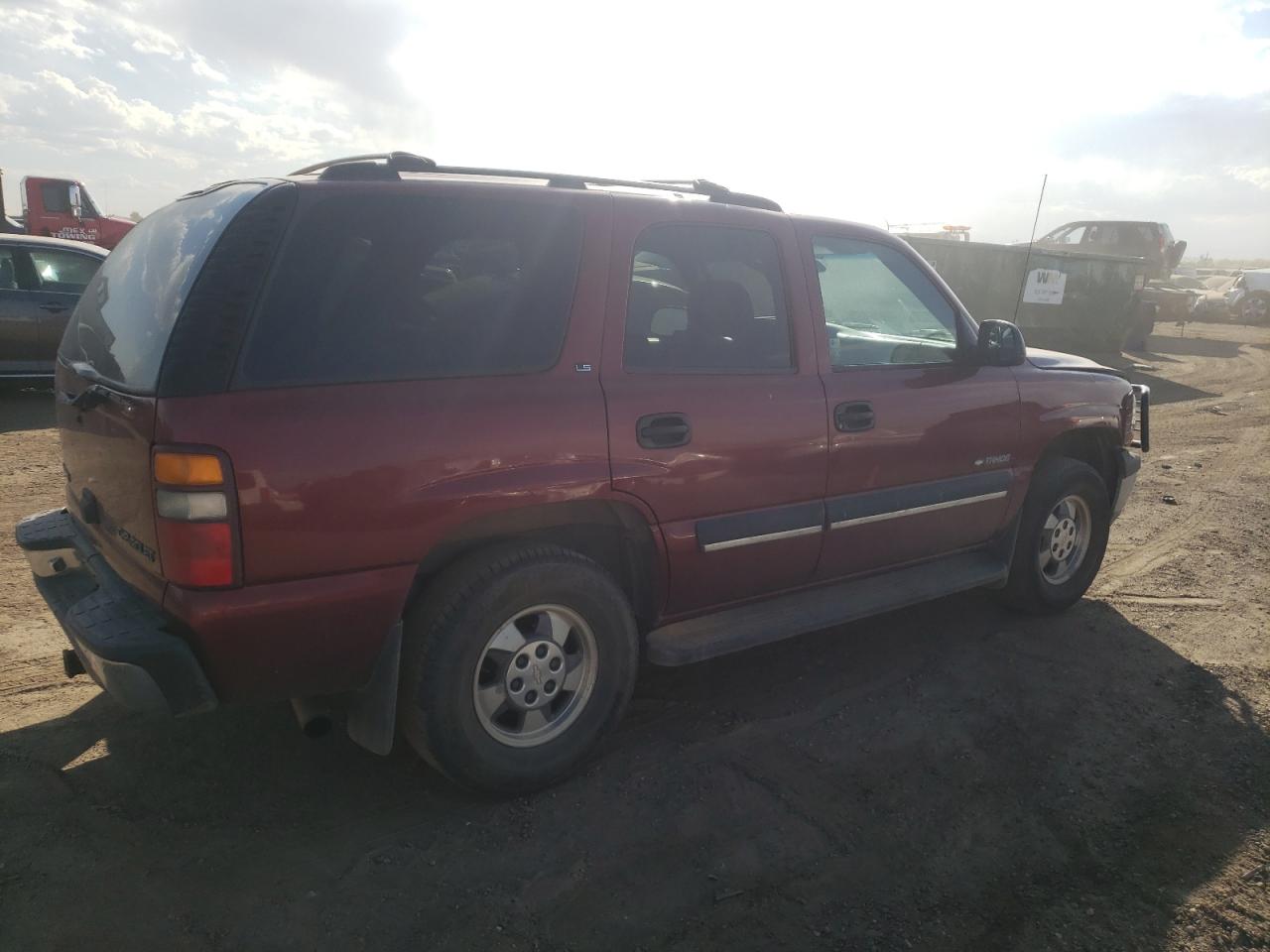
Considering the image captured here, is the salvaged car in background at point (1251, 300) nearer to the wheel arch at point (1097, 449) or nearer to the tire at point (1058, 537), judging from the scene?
the wheel arch at point (1097, 449)

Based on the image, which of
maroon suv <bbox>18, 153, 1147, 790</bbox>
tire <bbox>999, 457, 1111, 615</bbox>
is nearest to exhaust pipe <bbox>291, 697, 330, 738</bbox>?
maroon suv <bbox>18, 153, 1147, 790</bbox>

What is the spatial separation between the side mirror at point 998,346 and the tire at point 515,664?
2.17 meters

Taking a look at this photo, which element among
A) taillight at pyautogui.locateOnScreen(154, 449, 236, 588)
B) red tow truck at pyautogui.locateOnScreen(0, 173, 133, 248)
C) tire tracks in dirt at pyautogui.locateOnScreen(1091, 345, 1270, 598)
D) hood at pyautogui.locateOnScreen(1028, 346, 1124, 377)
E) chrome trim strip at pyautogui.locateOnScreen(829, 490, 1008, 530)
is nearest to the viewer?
taillight at pyautogui.locateOnScreen(154, 449, 236, 588)

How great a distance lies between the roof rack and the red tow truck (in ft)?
59.8

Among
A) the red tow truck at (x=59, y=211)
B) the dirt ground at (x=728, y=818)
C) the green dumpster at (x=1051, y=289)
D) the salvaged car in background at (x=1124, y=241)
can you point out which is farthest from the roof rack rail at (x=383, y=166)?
the salvaged car in background at (x=1124, y=241)

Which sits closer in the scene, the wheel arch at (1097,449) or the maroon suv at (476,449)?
the maroon suv at (476,449)

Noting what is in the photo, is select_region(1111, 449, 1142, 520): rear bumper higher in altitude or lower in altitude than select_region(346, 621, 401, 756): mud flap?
higher

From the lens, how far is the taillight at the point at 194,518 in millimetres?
2438

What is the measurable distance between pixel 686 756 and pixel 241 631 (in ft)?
5.45

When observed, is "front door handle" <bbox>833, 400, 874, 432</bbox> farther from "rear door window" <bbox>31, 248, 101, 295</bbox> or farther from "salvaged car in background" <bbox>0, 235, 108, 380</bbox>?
"rear door window" <bbox>31, 248, 101, 295</bbox>

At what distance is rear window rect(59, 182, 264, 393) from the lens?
8.65ft

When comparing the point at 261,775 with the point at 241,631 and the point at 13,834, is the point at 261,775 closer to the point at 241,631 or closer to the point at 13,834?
the point at 13,834

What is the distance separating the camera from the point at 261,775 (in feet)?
10.5

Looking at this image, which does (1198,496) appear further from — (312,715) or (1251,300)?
(1251,300)
